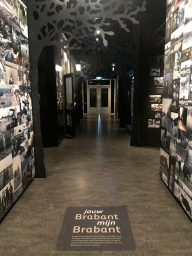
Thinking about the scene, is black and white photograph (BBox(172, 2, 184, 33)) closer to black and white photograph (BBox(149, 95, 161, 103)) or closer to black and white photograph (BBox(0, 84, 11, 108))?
black and white photograph (BBox(0, 84, 11, 108))

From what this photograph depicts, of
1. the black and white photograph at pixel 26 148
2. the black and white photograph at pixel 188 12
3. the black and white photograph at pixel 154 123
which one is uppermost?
the black and white photograph at pixel 188 12

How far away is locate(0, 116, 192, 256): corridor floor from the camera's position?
6.65 feet

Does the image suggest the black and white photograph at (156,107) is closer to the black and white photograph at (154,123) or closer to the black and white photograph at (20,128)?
the black and white photograph at (154,123)

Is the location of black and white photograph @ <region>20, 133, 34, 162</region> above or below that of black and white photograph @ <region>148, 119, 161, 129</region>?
below

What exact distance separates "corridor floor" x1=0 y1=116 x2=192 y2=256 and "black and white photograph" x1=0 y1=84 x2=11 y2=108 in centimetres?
139

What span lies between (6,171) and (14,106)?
2.82ft

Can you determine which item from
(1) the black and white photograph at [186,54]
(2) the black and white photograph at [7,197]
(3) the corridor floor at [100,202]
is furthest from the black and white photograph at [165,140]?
(2) the black and white photograph at [7,197]

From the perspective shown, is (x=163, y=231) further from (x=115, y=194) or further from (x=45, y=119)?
(x=45, y=119)

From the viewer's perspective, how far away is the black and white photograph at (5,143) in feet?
7.80

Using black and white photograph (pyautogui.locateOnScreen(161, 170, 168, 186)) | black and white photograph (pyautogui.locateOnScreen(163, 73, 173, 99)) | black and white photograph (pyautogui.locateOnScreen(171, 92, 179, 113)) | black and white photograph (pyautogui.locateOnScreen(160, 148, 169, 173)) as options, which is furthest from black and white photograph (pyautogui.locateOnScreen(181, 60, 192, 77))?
black and white photograph (pyautogui.locateOnScreen(161, 170, 168, 186))

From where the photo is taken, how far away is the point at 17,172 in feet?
9.34

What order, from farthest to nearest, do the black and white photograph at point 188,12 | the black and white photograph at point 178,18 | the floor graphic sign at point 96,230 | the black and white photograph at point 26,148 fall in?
the black and white photograph at point 26,148 < the black and white photograph at point 178,18 < the black and white photograph at point 188,12 < the floor graphic sign at point 96,230

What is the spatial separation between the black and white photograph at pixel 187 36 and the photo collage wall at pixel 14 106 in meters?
2.17

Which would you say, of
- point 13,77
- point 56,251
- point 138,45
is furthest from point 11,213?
point 138,45
